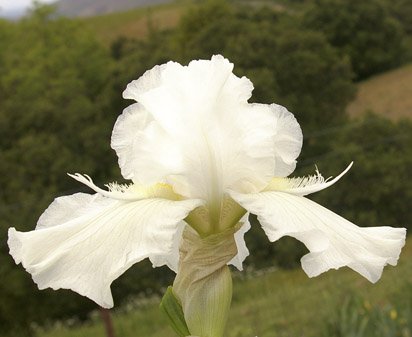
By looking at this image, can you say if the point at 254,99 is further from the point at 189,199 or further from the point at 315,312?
the point at 189,199

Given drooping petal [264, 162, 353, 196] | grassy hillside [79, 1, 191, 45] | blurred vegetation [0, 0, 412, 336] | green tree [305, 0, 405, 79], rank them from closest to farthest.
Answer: drooping petal [264, 162, 353, 196] < blurred vegetation [0, 0, 412, 336] < green tree [305, 0, 405, 79] < grassy hillside [79, 1, 191, 45]

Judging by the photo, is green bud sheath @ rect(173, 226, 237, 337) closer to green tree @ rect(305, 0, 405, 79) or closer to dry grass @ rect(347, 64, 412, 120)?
green tree @ rect(305, 0, 405, 79)

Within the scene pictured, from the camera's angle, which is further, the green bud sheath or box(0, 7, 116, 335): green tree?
box(0, 7, 116, 335): green tree

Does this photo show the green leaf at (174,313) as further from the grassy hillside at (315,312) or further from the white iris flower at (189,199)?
the grassy hillside at (315,312)

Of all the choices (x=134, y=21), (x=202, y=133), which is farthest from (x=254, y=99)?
(x=134, y=21)

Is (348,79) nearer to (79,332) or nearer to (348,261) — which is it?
(79,332)

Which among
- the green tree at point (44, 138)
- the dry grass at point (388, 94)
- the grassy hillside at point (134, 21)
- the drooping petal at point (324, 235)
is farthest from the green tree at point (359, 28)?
the drooping petal at point (324, 235)

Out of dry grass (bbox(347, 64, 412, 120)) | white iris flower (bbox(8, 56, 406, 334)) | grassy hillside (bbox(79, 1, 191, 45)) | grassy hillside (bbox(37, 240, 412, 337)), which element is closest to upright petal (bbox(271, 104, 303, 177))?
white iris flower (bbox(8, 56, 406, 334))

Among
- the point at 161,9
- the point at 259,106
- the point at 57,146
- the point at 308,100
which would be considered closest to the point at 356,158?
Result: the point at 308,100
